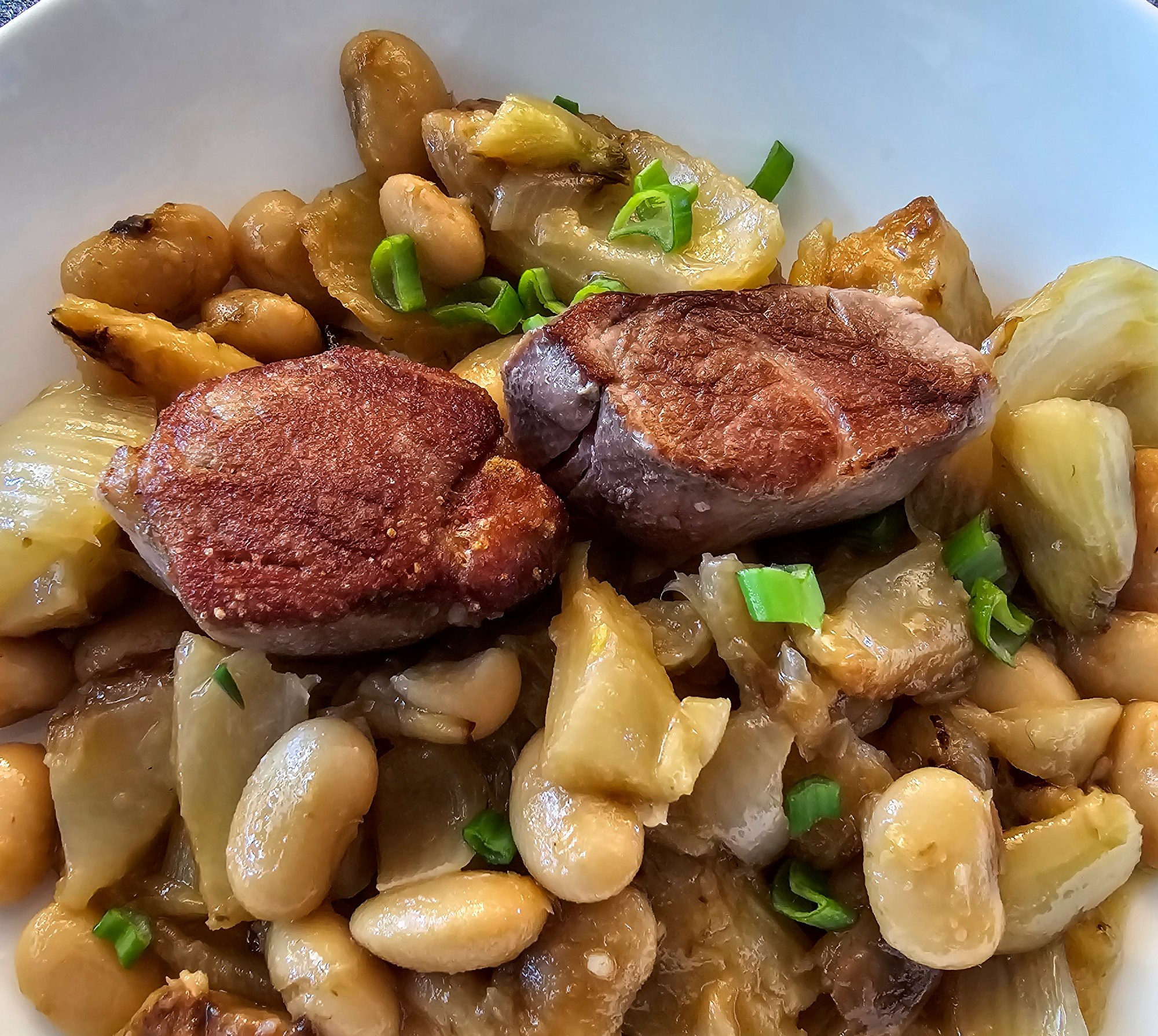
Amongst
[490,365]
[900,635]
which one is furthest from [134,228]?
[900,635]

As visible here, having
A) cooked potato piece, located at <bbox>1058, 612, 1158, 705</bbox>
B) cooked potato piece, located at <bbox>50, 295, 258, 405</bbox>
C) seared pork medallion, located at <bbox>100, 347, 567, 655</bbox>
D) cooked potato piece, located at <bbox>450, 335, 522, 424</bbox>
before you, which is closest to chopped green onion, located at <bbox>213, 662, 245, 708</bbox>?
seared pork medallion, located at <bbox>100, 347, 567, 655</bbox>

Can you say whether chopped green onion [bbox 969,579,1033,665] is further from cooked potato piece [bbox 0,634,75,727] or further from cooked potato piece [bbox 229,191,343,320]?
cooked potato piece [bbox 0,634,75,727]

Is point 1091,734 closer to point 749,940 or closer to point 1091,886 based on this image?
point 1091,886

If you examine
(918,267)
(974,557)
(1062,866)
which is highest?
(918,267)

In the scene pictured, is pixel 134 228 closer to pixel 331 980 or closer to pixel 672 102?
pixel 672 102

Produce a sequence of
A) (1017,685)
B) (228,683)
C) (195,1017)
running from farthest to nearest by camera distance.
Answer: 1. (1017,685)
2. (228,683)
3. (195,1017)

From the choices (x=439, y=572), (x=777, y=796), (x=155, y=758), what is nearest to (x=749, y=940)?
(x=777, y=796)

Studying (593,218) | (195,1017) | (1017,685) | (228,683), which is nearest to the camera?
(195,1017)
